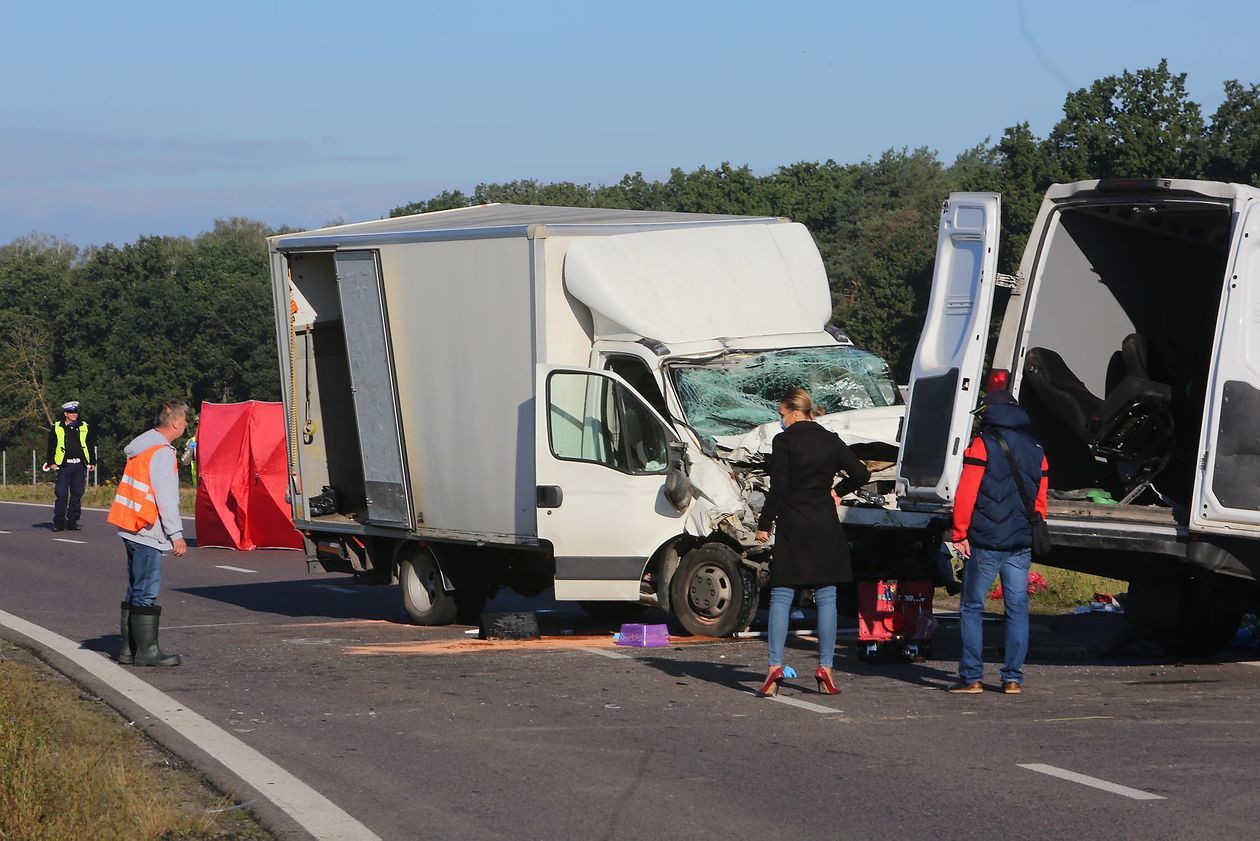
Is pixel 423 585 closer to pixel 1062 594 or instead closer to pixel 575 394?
pixel 575 394

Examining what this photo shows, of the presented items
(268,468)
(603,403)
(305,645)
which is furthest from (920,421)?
(268,468)

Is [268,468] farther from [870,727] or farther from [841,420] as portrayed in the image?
[870,727]

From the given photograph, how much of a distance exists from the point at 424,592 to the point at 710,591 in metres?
3.01

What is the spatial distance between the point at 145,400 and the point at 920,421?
84648 mm

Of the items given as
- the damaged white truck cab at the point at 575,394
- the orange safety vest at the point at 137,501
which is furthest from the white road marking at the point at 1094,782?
the orange safety vest at the point at 137,501

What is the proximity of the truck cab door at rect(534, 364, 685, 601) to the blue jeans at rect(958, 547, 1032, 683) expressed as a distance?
9.07ft

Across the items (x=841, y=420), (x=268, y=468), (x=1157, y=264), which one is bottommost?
(x=268, y=468)

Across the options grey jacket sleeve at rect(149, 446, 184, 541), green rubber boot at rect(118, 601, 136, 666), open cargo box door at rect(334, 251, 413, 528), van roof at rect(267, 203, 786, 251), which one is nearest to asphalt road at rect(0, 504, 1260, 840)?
green rubber boot at rect(118, 601, 136, 666)

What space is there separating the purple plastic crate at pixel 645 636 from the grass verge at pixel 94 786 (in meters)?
4.12

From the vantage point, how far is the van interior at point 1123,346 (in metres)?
11.9

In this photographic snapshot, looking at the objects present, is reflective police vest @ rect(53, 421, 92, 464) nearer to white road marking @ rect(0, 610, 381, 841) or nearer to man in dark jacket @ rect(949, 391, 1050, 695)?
white road marking @ rect(0, 610, 381, 841)

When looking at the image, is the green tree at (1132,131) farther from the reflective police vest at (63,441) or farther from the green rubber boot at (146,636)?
the green rubber boot at (146,636)

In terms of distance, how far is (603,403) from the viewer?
12.6 m

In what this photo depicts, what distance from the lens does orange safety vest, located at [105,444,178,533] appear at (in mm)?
11367
